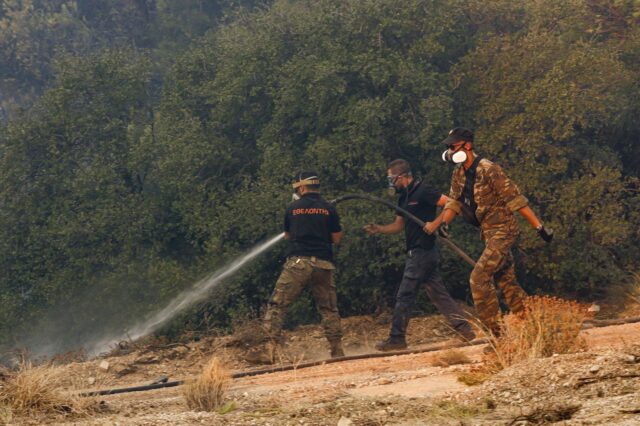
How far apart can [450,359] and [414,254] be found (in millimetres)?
2394

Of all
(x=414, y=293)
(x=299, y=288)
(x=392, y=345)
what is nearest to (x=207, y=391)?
(x=299, y=288)

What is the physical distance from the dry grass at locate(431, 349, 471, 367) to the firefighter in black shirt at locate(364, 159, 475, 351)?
1878 millimetres

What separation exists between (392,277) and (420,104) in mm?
2799

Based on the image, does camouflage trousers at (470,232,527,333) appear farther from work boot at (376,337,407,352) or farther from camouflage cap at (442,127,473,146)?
work boot at (376,337,407,352)

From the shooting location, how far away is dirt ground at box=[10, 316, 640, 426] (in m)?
6.50

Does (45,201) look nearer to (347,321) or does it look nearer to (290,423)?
(347,321)

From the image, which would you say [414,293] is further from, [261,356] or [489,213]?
[489,213]

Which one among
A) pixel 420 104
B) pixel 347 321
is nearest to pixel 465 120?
pixel 420 104

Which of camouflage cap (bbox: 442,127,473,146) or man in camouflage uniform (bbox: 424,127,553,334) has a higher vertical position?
camouflage cap (bbox: 442,127,473,146)

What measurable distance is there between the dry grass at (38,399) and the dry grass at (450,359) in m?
3.28

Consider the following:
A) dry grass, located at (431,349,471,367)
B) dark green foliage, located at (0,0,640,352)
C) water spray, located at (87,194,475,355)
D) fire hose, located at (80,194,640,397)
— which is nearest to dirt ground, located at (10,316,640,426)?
dry grass, located at (431,349,471,367)

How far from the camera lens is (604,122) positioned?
16062mm

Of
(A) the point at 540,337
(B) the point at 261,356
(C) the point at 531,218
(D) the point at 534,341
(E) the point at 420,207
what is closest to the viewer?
(A) the point at 540,337

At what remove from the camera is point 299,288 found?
37.6ft
